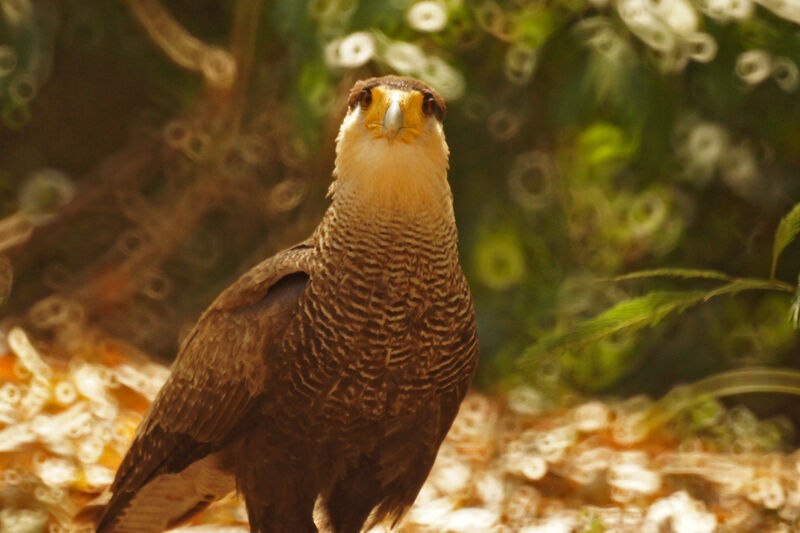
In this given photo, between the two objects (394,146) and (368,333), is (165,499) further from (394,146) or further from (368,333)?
(394,146)

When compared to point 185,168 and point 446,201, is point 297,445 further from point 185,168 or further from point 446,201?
point 185,168

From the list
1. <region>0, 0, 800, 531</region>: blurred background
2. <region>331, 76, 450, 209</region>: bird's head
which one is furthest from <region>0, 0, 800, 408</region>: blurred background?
<region>331, 76, 450, 209</region>: bird's head

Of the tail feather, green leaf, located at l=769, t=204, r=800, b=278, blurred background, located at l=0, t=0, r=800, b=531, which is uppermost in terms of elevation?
blurred background, located at l=0, t=0, r=800, b=531

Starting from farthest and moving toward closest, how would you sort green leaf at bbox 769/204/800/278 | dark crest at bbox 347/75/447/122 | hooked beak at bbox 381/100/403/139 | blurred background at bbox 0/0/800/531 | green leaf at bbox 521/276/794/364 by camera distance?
blurred background at bbox 0/0/800/531 < green leaf at bbox 521/276/794/364 < green leaf at bbox 769/204/800/278 < dark crest at bbox 347/75/447/122 < hooked beak at bbox 381/100/403/139

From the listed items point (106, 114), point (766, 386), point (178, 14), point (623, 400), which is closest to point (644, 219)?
point (623, 400)

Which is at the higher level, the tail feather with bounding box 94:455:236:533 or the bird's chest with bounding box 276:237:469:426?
the bird's chest with bounding box 276:237:469:426

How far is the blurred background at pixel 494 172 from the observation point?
12.3 ft

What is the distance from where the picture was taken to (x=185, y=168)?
5.74m

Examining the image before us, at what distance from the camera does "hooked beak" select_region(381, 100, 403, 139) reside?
2576 millimetres

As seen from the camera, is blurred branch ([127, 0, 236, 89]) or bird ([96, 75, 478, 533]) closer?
bird ([96, 75, 478, 533])

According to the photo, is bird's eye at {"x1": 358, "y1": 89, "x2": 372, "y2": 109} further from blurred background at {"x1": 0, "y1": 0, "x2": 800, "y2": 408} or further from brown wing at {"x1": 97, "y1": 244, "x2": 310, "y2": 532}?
blurred background at {"x1": 0, "y1": 0, "x2": 800, "y2": 408}

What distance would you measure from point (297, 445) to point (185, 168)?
323 centimetres

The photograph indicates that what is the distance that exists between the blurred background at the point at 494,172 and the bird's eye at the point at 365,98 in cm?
101

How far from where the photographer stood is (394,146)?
268 cm
